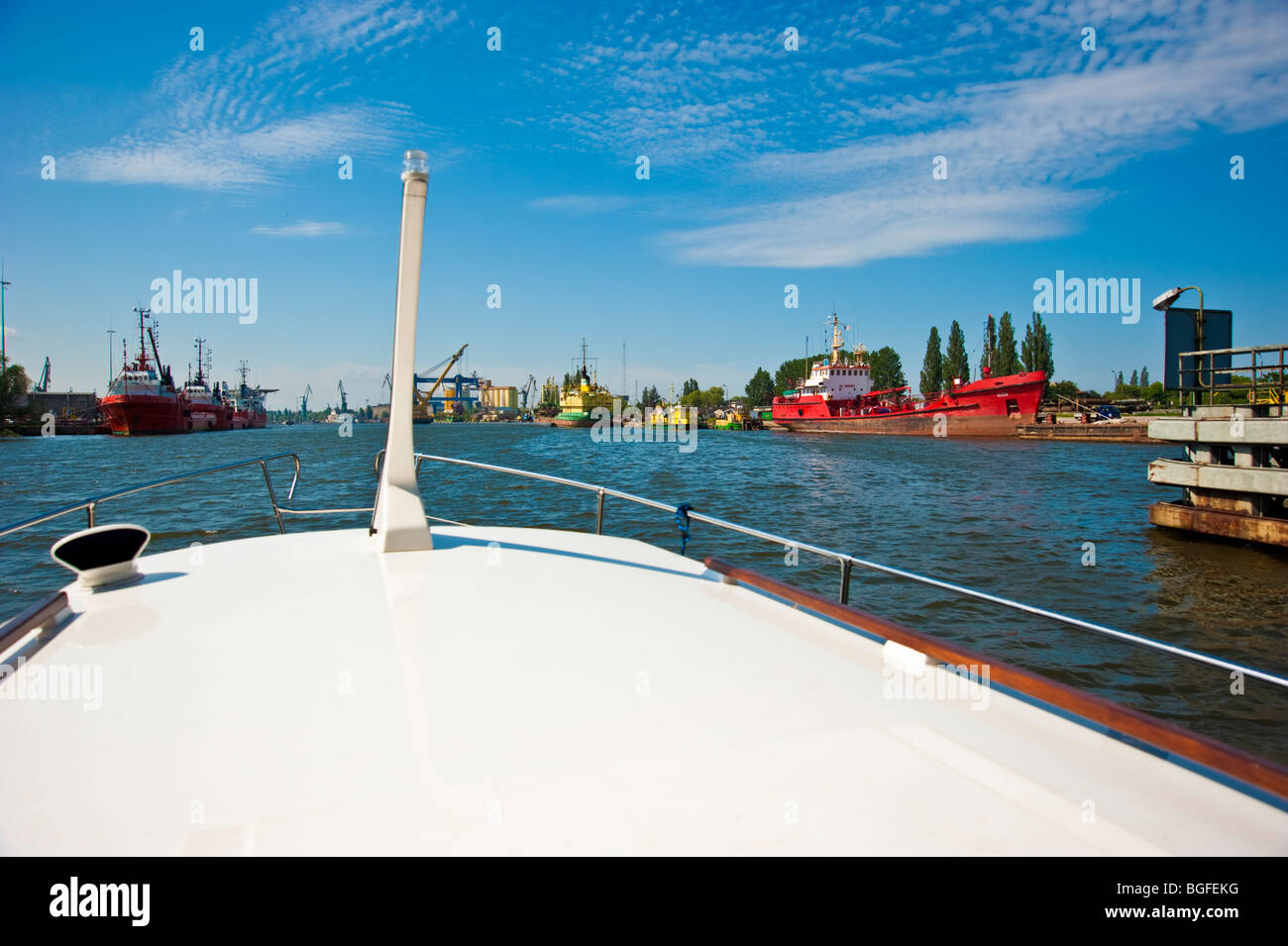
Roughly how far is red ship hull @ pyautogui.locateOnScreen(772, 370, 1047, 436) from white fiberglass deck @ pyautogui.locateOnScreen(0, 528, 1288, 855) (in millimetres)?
57396

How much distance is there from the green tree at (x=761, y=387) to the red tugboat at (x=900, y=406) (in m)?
54.8

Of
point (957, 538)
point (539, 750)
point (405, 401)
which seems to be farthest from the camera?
point (957, 538)

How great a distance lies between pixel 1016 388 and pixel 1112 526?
42929 millimetres

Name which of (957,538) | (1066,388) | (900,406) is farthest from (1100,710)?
(1066,388)

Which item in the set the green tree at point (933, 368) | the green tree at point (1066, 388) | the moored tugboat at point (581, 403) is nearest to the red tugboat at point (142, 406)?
the moored tugboat at point (581, 403)

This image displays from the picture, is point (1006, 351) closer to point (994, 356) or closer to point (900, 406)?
point (994, 356)

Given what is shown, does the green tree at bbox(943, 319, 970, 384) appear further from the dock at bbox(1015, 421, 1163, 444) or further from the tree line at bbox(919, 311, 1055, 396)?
the dock at bbox(1015, 421, 1163, 444)

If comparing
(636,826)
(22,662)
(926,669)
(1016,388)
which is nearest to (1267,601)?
(926,669)

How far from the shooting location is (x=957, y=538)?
1355 cm

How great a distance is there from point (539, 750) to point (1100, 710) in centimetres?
163

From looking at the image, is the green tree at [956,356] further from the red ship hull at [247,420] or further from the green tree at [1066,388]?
the red ship hull at [247,420]

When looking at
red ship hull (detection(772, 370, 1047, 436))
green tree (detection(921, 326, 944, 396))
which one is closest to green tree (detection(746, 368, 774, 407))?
green tree (detection(921, 326, 944, 396))
